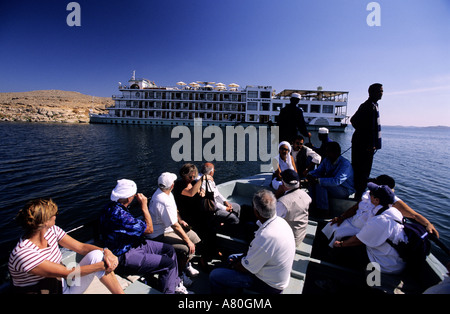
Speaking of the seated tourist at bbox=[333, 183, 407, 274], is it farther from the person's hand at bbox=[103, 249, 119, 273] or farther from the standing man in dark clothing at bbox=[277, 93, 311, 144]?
the standing man in dark clothing at bbox=[277, 93, 311, 144]

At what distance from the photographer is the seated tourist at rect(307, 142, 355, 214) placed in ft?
14.3

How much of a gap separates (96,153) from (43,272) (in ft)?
73.5

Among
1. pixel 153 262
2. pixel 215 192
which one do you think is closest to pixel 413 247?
pixel 215 192

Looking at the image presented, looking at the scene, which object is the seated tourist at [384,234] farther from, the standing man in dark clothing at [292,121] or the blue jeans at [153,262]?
the standing man in dark clothing at [292,121]

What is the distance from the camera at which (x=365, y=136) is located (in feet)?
15.3

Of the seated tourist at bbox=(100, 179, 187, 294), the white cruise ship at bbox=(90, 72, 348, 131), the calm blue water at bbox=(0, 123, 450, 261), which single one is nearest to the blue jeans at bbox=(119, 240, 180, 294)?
the seated tourist at bbox=(100, 179, 187, 294)

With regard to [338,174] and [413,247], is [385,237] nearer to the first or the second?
[413,247]

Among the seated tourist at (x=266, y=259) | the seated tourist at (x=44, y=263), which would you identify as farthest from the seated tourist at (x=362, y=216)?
the seated tourist at (x=44, y=263)

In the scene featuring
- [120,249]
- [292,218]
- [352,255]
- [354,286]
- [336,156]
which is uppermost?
[336,156]

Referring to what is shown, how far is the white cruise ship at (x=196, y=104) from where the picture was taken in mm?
59938
